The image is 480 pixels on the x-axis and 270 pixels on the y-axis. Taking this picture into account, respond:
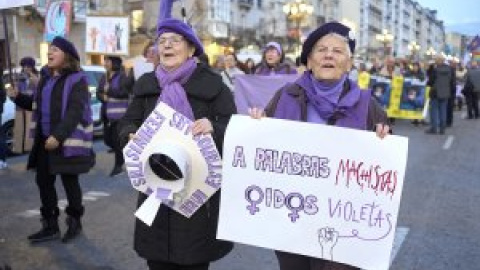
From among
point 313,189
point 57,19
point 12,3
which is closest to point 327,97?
point 313,189

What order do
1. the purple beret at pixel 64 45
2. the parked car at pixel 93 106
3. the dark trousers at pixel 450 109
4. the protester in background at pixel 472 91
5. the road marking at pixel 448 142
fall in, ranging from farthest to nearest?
the protester in background at pixel 472 91 < the dark trousers at pixel 450 109 < the road marking at pixel 448 142 < the parked car at pixel 93 106 < the purple beret at pixel 64 45

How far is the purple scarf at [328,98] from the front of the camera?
3233 millimetres

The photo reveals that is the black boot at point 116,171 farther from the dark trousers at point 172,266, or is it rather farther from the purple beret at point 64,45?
the dark trousers at point 172,266

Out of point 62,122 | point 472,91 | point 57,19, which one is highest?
point 57,19

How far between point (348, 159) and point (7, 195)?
6.53 metres

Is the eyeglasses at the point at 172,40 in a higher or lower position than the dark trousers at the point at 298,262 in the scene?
higher

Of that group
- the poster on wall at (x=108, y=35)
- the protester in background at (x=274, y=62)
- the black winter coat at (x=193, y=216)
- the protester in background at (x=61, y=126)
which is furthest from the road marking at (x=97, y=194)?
the poster on wall at (x=108, y=35)

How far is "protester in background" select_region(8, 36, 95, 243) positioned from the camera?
6.04 meters

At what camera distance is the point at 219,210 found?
3459mm

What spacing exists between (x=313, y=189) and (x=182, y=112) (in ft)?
2.56

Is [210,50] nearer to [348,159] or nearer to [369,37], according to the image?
[348,159]

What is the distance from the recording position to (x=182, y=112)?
11.5 ft

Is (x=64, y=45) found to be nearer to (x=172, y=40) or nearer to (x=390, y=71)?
(x=172, y=40)

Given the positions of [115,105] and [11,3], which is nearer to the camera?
[11,3]
